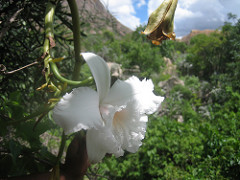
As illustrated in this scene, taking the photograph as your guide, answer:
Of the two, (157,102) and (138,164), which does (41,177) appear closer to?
(157,102)

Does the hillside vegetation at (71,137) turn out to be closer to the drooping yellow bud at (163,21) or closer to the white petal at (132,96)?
the white petal at (132,96)

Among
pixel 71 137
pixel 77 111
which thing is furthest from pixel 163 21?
pixel 71 137

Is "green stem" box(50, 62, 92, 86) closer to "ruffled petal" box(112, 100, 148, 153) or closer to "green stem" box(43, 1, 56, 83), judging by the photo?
"green stem" box(43, 1, 56, 83)

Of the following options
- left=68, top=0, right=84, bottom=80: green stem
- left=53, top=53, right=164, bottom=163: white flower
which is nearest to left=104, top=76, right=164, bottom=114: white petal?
left=53, top=53, right=164, bottom=163: white flower

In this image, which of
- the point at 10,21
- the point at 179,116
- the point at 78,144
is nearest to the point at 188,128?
the point at 179,116

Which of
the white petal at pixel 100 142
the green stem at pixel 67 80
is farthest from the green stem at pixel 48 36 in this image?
the white petal at pixel 100 142

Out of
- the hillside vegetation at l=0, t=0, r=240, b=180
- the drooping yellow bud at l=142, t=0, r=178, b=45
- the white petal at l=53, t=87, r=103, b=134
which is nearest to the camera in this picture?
the white petal at l=53, t=87, r=103, b=134
